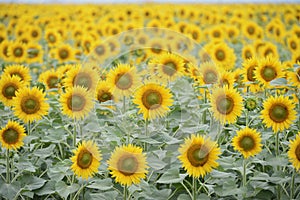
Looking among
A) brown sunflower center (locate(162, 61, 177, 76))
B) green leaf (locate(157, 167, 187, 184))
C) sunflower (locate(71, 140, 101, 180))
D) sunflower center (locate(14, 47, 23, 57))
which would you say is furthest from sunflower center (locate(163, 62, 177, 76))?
sunflower center (locate(14, 47, 23, 57))

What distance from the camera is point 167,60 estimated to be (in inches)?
154

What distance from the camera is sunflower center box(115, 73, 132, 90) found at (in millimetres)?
3266

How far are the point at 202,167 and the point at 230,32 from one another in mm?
5075

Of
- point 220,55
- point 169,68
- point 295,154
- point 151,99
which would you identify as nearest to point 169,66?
point 169,68

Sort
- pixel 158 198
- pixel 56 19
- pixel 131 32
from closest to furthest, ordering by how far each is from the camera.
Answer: pixel 158 198, pixel 131 32, pixel 56 19

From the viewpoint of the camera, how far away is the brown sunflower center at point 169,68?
12.5 feet

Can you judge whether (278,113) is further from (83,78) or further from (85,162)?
(83,78)

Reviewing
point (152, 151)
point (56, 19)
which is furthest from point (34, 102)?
point (56, 19)

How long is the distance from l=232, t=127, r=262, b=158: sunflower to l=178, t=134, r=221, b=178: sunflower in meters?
0.21

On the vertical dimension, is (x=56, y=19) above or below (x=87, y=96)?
above

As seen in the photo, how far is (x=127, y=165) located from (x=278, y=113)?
0.98 metres

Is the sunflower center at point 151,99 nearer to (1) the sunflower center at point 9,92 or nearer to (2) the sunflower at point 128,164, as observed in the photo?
(2) the sunflower at point 128,164

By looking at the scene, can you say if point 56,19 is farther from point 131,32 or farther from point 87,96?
point 87,96

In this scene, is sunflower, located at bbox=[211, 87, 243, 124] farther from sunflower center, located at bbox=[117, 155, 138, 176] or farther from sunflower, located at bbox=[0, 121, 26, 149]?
sunflower, located at bbox=[0, 121, 26, 149]
